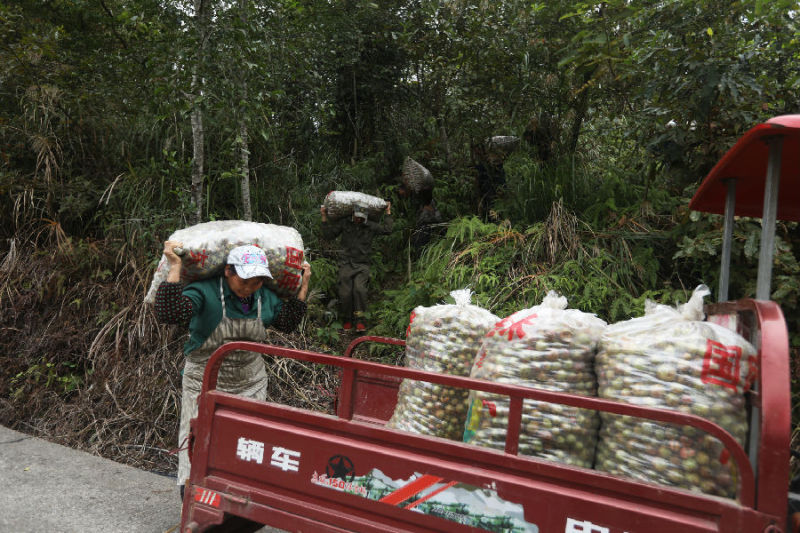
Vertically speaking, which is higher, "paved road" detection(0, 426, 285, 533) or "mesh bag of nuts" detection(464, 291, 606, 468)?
"mesh bag of nuts" detection(464, 291, 606, 468)

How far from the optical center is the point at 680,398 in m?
1.87

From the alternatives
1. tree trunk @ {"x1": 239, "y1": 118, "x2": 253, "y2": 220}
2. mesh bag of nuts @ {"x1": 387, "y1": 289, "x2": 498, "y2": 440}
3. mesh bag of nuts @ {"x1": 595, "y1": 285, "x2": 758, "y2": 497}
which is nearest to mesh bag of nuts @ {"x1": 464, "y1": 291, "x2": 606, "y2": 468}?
mesh bag of nuts @ {"x1": 595, "y1": 285, "x2": 758, "y2": 497}

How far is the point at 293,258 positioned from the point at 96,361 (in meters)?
3.10

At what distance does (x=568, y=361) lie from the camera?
7.03 feet

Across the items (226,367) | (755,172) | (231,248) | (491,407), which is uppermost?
(755,172)

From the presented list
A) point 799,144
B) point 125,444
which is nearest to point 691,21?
point 799,144

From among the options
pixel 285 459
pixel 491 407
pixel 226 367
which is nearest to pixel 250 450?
pixel 285 459

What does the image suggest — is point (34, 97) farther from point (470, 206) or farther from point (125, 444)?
point (470, 206)

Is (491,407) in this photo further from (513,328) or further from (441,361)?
(441,361)

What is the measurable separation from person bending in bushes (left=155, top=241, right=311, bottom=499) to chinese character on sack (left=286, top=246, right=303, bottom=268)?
215mm

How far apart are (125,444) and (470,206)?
4848 millimetres

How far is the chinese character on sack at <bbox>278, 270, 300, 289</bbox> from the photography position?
3.55 metres

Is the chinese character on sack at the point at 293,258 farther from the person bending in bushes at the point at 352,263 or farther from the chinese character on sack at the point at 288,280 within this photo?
the person bending in bushes at the point at 352,263

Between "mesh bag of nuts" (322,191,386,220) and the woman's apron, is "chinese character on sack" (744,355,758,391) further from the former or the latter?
"mesh bag of nuts" (322,191,386,220)
